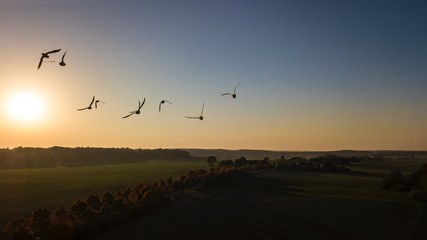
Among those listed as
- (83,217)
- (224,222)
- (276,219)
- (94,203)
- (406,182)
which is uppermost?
(406,182)

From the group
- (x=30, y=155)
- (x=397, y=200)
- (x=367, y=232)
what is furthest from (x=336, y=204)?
(x=30, y=155)

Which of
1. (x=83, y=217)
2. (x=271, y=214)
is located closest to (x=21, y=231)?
(x=83, y=217)

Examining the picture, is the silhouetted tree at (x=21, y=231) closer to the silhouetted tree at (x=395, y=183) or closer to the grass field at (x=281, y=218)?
the grass field at (x=281, y=218)

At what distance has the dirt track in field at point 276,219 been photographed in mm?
31312

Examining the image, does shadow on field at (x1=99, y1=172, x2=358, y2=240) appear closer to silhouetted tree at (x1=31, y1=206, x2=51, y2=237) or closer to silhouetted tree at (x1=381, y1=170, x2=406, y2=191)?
silhouetted tree at (x1=31, y1=206, x2=51, y2=237)

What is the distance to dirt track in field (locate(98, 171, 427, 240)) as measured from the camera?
31.3 meters

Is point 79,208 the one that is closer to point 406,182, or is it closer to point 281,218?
point 281,218

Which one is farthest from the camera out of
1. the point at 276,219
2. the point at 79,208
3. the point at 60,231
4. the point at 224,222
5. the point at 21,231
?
the point at 276,219

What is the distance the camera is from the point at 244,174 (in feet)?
317

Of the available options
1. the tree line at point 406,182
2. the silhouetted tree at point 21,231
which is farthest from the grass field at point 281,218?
the tree line at point 406,182

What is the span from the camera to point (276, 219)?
37938mm

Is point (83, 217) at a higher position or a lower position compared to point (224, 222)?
higher

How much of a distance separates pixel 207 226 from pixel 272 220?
613 centimetres

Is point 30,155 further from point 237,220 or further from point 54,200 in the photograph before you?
point 237,220
